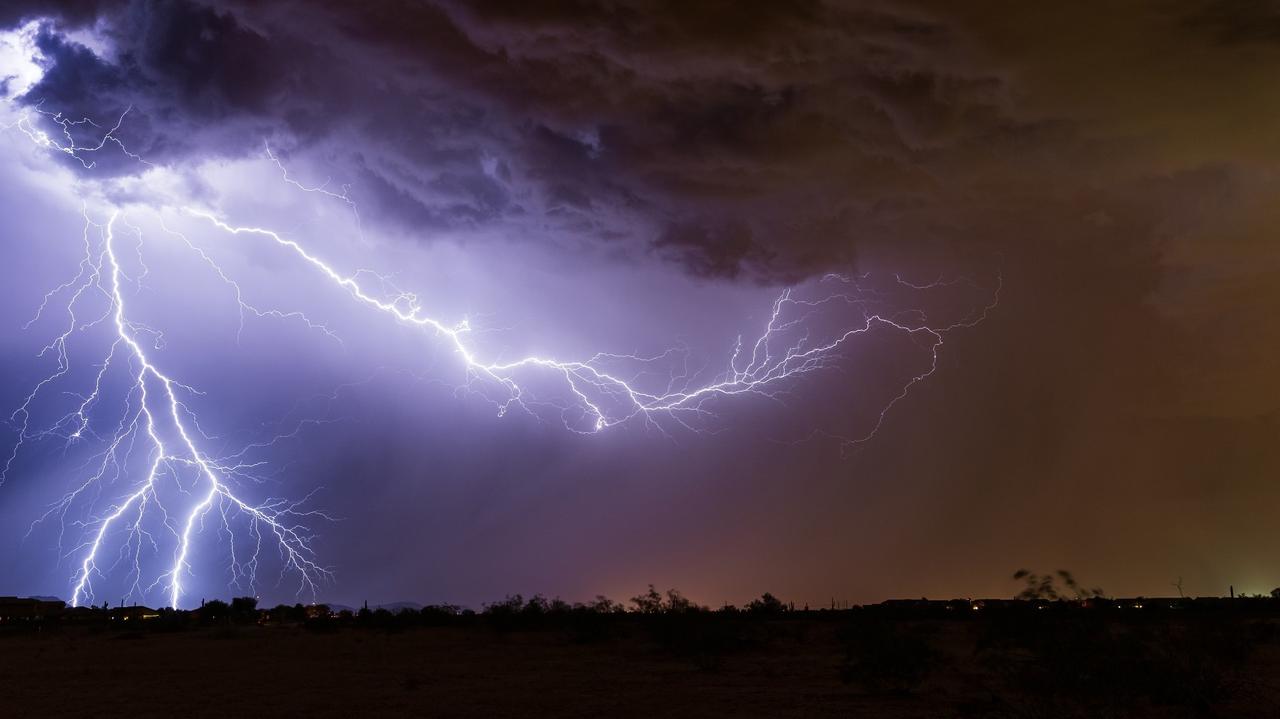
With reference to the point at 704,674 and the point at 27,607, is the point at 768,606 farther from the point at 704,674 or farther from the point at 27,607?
the point at 27,607

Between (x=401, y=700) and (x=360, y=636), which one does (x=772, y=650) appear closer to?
(x=401, y=700)

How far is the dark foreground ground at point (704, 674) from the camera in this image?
15539mm

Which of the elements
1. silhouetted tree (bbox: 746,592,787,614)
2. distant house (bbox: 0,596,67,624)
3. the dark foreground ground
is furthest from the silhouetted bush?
distant house (bbox: 0,596,67,624)

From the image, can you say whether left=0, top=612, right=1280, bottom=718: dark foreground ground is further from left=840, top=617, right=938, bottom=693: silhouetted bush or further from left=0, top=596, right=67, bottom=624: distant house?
left=0, top=596, right=67, bottom=624: distant house

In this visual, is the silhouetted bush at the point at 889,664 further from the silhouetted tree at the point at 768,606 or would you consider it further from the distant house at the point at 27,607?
the distant house at the point at 27,607

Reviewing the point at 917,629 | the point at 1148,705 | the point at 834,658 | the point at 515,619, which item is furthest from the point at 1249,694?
the point at 515,619

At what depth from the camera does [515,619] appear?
38.9 meters

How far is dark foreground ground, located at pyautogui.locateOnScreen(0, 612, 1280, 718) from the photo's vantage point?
15.5m

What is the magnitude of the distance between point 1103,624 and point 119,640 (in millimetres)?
34960

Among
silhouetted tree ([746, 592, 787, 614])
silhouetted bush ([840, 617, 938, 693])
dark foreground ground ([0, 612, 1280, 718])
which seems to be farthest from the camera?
silhouetted tree ([746, 592, 787, 614])

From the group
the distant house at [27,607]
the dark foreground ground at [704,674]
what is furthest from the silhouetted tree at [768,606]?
the distant house at [27,607]

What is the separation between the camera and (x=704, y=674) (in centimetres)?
2214

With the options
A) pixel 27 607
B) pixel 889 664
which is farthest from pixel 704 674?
pixel 27 607

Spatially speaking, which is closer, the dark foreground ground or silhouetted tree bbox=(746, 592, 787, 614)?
the dark foreground ground
